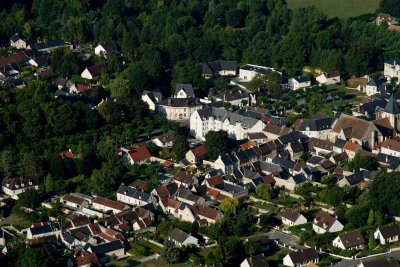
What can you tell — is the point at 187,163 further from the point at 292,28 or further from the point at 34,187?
the point at 292,28

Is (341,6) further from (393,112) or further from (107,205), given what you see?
(107,205)

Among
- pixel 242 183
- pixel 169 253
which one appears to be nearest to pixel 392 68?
pixel 242 183

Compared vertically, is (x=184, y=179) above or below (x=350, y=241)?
above

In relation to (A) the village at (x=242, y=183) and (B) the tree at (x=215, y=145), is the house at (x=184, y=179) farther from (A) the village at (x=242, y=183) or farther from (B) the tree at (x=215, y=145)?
(B) the tree at (x=215, y=145)

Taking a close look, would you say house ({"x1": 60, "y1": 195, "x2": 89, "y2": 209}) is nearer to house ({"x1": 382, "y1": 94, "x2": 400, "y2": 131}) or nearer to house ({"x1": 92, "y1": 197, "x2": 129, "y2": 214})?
house ({"x1": 92, "y1": 197, "x2": 129, "y2": 214})

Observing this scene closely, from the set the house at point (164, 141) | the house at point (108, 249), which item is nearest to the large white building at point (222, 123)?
the house at point (164, 141)

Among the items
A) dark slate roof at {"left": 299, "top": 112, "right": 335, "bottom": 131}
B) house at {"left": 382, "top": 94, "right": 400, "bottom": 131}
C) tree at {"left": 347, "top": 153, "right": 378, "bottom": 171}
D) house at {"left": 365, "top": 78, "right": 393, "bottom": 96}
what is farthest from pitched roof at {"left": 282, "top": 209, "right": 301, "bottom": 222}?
house at {"left": 365, "top": 78, "right": 393, "bottom": 96}
